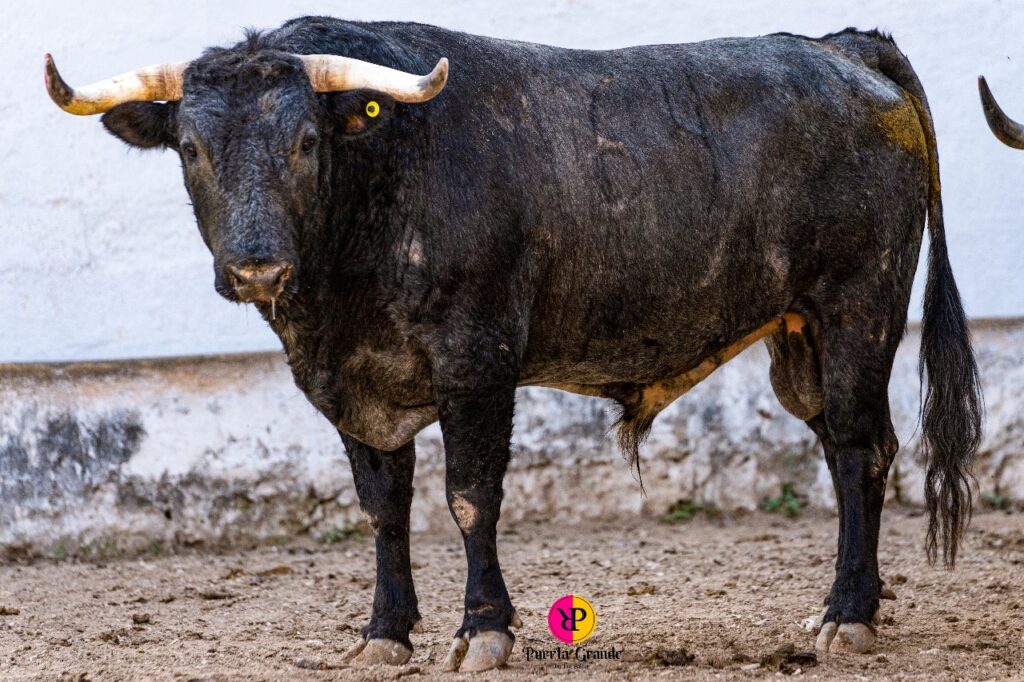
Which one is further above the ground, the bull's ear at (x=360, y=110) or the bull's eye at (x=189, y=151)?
the bull's ear at (x=360, y=110)

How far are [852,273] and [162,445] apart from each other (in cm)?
435

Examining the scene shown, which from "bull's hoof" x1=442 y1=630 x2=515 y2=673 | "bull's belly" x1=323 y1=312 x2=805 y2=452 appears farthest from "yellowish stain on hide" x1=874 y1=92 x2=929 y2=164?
"bull's hoof" x1=442 y1=630 x2=515 y2=673

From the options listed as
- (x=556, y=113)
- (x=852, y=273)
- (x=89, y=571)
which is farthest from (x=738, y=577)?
(x=89, y=571)

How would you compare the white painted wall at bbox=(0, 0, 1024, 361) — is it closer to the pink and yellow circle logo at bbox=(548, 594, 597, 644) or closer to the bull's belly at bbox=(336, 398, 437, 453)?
the bull's belly at bbox=(336, 398, 437, 453)

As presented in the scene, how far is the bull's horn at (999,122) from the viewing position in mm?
6211

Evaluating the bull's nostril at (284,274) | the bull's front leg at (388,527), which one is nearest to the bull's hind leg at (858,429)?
the bull's front leg at (388,527)

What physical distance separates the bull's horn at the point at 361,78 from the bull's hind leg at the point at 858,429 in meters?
2.20

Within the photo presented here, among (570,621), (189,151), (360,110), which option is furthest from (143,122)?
(570,621)

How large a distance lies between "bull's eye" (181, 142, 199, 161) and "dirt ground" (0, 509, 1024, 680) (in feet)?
6.56

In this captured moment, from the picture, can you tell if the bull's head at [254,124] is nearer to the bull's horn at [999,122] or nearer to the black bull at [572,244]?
the black bull at [572,244]

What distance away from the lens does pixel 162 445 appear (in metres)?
8.88

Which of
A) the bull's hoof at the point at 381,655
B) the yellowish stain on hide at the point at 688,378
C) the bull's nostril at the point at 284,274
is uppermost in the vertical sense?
the bull's nostril at the point at 284,274

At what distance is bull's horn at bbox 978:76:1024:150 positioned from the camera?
20.4ft

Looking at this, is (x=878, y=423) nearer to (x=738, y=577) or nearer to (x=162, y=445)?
(x=738, y=577)
